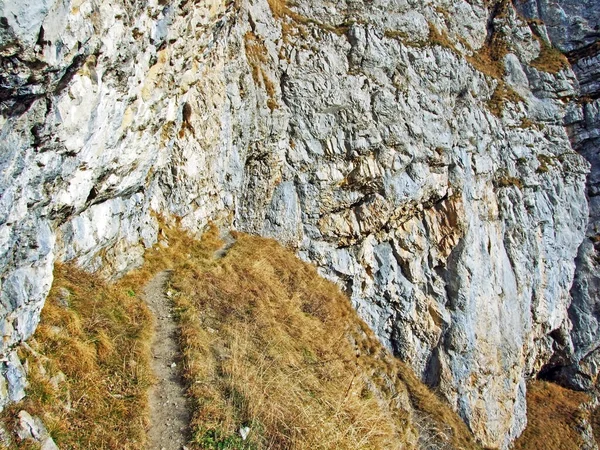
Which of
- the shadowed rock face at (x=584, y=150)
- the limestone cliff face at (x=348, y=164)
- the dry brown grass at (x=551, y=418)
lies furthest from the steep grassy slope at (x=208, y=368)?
the shadowed rock face at (x=584, y=150)

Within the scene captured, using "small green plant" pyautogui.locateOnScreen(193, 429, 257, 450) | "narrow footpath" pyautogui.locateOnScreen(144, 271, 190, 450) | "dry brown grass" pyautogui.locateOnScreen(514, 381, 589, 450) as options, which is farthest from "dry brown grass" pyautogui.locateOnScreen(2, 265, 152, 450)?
"dry brown grass" pyautogui.locateOnScreen(514, 381, 589, 450)

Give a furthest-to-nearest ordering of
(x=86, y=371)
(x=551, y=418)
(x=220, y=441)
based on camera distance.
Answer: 1. (x=551, y=418)
2. (x=86, y=371)
3. (x=220, y=441)

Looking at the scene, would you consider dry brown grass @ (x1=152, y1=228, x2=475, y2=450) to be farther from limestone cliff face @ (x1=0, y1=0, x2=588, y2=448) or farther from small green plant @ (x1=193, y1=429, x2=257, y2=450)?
limestone cliff face @ (x1=0, y1=0, x2=588, y2=448)

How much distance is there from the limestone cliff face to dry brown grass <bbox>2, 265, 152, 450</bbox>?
1.44 ft

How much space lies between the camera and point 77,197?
22.7 feet

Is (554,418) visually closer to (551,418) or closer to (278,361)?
(551,418)

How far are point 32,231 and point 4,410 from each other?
210 centimetres

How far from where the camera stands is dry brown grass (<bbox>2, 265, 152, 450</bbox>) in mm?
4953

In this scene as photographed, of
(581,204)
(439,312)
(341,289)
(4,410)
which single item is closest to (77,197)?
(4,410)

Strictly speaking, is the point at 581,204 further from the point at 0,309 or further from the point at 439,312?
the point at 0,309

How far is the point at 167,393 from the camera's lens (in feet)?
19.9

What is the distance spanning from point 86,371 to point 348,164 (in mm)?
14849

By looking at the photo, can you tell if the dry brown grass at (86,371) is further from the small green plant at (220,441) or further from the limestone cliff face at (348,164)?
the small green plant at (220,441)

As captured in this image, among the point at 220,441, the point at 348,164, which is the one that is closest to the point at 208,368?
the point at 220,441
